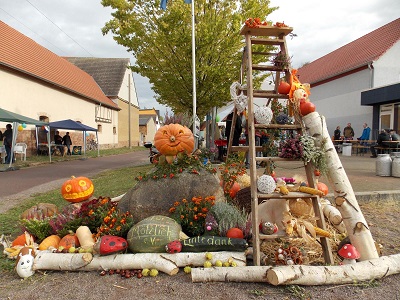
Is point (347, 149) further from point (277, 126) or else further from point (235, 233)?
point (235, 233)

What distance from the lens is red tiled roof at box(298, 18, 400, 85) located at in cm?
1780

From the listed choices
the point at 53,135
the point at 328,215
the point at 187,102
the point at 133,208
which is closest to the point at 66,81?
the point at 53,135

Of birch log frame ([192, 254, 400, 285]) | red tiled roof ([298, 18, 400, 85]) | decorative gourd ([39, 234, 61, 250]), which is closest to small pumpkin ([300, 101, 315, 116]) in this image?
birch log frame ([192, 254, 400, 285])

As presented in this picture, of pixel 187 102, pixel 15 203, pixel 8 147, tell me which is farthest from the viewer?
pixel 8 147

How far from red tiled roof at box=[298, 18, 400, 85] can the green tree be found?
11.0 meters

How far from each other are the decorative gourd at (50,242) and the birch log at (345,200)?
10.8ft

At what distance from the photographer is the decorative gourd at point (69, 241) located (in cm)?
330

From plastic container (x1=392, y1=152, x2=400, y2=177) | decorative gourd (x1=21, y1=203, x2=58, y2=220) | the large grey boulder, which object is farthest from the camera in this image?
plastic container (x1=392, y1=152, x2=400, y2=177)

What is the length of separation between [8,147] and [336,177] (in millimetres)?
14309

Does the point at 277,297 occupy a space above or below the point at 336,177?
below

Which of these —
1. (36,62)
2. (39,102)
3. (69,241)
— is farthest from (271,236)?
(36,62)

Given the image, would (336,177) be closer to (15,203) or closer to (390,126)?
(15,203)

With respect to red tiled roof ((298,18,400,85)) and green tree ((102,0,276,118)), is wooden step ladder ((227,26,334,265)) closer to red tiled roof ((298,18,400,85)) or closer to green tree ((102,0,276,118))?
green tree ((102,0,276,118))

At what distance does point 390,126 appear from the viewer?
655 inches
